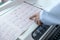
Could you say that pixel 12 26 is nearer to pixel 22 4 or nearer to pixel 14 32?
pixel 14 32

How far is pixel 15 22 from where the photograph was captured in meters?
0.85

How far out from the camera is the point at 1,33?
0.77 m

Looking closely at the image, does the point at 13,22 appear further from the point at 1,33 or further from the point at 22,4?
the point at 22,4

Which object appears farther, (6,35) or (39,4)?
(39,4)

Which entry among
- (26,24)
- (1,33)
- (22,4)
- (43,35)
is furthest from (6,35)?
(22,4)

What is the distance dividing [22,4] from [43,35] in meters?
0.48

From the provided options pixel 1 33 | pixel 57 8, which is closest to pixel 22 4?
pixel 1 33

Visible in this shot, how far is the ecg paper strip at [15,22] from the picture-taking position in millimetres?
770

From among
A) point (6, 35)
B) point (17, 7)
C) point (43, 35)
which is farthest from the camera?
point (17, 7)

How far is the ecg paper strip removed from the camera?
77 centimetres

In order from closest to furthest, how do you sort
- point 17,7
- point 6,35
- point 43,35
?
point 43,35 → point 6,35 → point 17,7

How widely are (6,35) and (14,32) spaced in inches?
1.9

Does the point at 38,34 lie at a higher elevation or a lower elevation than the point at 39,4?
higher

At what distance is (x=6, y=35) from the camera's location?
76 cm
